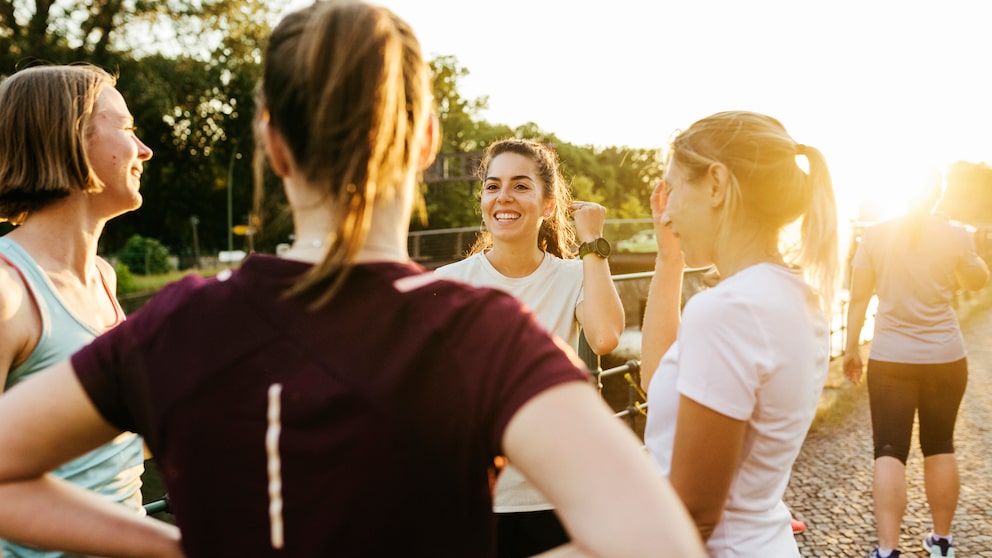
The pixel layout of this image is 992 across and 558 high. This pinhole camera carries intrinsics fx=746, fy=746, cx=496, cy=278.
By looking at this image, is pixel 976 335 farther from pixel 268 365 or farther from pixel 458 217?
pixel 458 217

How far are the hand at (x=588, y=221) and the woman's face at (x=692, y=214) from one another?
138 cm

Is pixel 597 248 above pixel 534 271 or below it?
Answer: above

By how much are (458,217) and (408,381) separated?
53.6 m

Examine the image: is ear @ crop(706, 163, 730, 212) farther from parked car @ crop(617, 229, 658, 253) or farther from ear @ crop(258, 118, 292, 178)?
parked car @ crop(617, 229, 658, 253)

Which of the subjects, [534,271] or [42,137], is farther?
[534,271]

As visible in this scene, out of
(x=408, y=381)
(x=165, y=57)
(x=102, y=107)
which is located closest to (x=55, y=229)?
(x=102, y=107)

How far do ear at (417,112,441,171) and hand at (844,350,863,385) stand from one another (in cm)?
447

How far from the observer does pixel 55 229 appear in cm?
204

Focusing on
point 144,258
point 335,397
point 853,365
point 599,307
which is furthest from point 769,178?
point 144,258

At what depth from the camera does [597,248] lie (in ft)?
10.3

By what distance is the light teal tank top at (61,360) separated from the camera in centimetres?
177

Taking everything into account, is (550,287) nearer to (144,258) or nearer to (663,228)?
(663,228)

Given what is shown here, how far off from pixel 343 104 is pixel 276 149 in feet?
0.50

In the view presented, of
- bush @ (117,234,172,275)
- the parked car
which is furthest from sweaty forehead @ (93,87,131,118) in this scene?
bush @ (117,234,172,275)
